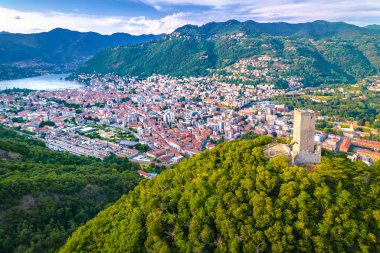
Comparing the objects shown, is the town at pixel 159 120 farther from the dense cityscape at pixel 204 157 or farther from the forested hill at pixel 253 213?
the forested hill at pixel 253 213

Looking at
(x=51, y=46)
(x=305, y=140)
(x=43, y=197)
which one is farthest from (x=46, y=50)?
(x=305, y=140)

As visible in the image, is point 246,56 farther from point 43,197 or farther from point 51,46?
point 51,46

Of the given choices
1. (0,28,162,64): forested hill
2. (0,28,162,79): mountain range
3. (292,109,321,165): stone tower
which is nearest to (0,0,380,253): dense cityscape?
(292,109,321,165): stone tower

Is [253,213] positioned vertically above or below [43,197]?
above

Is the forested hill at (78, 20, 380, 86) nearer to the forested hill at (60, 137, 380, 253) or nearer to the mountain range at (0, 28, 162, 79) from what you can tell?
the mountain range at (0, 28, 162, 79)

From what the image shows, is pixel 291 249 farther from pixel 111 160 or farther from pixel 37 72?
pixel 37 72

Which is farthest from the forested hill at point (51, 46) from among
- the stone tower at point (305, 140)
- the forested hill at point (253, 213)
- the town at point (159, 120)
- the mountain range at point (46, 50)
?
the stone tower at point (305, 140)

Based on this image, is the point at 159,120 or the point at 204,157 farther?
the point at 159,120
